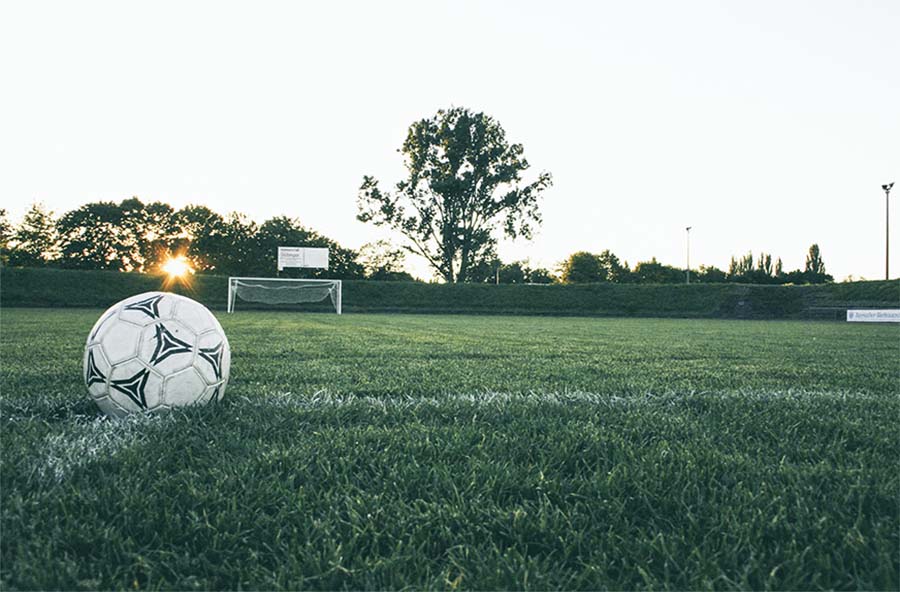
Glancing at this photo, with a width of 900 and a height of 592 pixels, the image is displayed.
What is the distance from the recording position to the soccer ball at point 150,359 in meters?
2.26

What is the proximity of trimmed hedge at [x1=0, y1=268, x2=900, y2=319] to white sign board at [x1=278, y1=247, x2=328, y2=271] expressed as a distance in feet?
17.8

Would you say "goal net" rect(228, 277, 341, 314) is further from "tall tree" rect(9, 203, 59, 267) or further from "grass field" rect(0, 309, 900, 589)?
"tall tree" rect(9, 203, 59, 267)

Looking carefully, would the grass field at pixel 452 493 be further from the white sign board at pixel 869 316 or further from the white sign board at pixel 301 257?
the white sign board at pixel 301 257

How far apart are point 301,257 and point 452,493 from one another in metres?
33.7

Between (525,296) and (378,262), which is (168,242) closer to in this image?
(378,262)

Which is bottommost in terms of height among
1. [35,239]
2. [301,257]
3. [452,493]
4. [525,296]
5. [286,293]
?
[452,493]

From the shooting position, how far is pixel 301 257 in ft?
109

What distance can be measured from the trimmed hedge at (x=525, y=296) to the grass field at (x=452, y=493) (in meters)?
25.5

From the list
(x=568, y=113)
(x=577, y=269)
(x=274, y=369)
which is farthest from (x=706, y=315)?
(x=577, y=269)

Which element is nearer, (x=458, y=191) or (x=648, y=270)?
(x=458, y=191)

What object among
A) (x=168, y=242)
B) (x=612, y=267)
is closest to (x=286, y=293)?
(x=168, y=242)

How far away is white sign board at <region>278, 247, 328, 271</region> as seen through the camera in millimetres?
32781

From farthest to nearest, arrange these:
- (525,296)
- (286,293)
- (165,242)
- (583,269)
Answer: (583,269) < (165,242) < (525,296) < (286,293)

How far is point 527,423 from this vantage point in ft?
7.49
